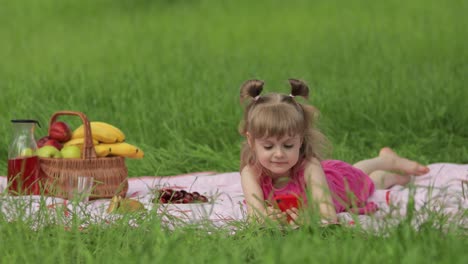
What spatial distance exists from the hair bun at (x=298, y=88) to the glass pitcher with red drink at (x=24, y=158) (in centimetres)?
162

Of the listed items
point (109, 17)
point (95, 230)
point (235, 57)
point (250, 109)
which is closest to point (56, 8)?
point (109, 17)

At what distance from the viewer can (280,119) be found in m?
4.10

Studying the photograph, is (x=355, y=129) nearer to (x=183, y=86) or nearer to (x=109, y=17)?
(x=183, y=86)

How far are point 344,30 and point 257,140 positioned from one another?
5791 mm

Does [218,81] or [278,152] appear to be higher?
[278,152]

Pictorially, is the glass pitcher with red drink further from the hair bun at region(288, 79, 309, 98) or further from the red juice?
the hair bun at region(288, 79, 309, 98)

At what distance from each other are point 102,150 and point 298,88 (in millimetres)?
1427

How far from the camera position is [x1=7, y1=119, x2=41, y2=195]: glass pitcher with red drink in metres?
4.87

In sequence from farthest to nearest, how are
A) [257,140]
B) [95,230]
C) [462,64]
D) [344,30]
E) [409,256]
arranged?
[344,30]
[462,64]
[257,140]
[95,230]
[409,256]

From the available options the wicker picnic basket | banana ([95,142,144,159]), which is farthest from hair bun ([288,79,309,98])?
banana ([95,142,144,159])

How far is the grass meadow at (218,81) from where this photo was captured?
10.2ft

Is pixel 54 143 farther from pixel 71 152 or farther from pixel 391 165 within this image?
pixel 391 165

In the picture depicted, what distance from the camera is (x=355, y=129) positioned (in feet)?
23.1

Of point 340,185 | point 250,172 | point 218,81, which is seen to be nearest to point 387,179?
point 340,185
